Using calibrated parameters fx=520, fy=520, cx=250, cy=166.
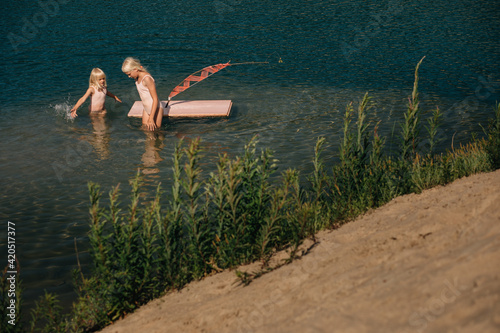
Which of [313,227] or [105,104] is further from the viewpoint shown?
[105,104]

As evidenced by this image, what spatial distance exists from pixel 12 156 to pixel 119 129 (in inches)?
96.6

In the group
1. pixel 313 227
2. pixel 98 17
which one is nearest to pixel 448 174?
pixel 313 227

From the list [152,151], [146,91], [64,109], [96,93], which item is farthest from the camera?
[64,109]

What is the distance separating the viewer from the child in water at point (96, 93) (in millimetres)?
12391

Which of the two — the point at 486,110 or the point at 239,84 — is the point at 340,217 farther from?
the point at 239,84

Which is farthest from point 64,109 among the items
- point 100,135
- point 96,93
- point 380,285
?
point 380,285

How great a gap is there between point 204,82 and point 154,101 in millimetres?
4892

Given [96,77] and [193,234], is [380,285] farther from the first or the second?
[96,77]

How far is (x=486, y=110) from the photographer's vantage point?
1269 cm

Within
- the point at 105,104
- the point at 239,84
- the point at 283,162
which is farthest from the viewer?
the point at 239,84

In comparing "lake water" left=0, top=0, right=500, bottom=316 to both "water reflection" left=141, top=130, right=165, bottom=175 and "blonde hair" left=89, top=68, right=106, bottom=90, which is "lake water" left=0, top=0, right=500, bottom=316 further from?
"blonde hair" left=89, top=68, right=106, bottom=90

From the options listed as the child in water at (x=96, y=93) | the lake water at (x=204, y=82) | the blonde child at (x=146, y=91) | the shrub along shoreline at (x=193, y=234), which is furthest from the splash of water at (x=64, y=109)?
the shrub along shoreline at (x=193, y=234)

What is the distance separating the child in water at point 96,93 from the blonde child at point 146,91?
1.39m

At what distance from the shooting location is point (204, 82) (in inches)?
627
